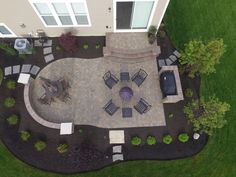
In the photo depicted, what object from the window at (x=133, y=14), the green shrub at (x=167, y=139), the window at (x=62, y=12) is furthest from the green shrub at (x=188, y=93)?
the window at (x=62, y=12)

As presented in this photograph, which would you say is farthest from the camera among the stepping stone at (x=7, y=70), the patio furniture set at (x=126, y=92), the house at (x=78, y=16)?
the stepping stone at (x=7, y=70)

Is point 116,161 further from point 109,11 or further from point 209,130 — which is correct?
point 109,11

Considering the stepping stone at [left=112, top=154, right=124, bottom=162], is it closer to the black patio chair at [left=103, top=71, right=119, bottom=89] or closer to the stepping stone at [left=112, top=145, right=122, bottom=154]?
the stepping stone at [left=112, top=145, right=122, bottom=154]

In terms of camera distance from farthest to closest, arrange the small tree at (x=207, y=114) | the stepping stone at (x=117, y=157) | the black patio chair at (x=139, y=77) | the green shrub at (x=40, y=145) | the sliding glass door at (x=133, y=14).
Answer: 1. the black patio chair at (x=139, y=77)
2. the stepping stone at (x=117, y=157)
3. the green shrub at (x=40, y=145)
4. the sliding glass door at (x=133, y=14)
5. the small tree at (x=207, y=114)

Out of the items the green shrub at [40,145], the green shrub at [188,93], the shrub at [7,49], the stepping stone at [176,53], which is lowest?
the green shrub at [40,145]

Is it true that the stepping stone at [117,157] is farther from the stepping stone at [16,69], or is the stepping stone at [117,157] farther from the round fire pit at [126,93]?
the stepping stone at [16,69]

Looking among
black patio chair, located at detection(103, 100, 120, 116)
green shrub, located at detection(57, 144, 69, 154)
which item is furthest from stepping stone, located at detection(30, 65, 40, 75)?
black patio chair, located at detection(103, 100, 120, 116)

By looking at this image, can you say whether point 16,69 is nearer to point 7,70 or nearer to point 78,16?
point 7,70
